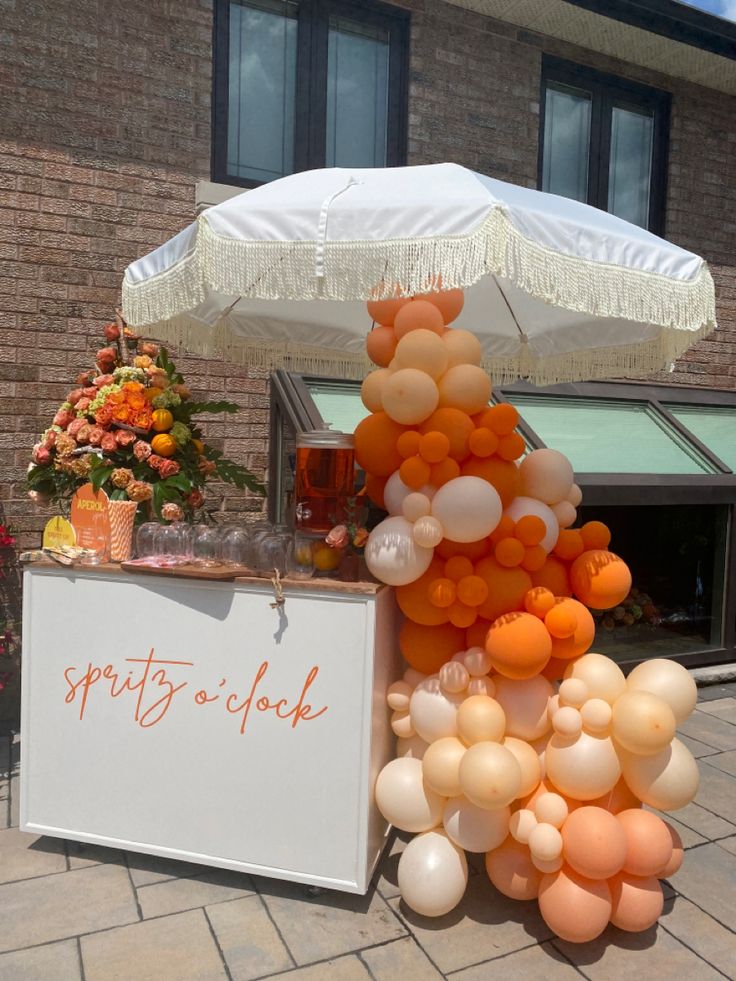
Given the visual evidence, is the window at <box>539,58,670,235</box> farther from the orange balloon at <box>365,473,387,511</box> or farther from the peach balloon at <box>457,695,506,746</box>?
the peach balloon at <box>457,695,506,746</box>

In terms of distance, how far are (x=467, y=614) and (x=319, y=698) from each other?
1.96 feet

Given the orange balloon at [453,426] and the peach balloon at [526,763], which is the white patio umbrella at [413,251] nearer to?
the orange balloon at [453,426]

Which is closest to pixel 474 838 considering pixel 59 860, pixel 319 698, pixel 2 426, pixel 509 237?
pixel 319 698

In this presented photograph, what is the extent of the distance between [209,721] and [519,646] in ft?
3.82

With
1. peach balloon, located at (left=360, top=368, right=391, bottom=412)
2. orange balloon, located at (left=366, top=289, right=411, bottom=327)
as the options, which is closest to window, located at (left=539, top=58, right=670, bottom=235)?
orange balloon, located at (left=366, top=289, right=411, bottom=327)

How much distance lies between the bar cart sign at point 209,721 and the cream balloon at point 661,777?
0.88 metres

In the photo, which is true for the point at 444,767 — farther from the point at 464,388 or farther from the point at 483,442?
the point at 464,388

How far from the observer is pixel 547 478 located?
282cm

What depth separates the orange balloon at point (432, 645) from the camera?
109 inches

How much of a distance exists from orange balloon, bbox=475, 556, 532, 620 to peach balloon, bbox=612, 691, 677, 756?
18.9 inches

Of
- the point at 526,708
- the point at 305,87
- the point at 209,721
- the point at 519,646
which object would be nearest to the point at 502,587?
the point at 519,646

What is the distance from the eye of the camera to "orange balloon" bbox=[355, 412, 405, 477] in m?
2.75

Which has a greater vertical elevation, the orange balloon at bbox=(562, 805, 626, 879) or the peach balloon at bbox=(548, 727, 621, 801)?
the peach balloon at bbox=(548, 727, 621, 801)

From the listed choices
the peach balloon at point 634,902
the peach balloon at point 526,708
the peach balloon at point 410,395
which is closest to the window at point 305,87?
the peach balloon at point 410,395
